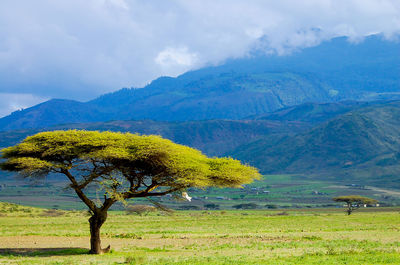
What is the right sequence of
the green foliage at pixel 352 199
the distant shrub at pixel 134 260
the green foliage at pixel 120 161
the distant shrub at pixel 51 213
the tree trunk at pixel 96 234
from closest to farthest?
the distant shrub at pixel 134 260 → the green foliage at pixel 120 161 → the tree trunk at pixel 96 234 → the distant shrub at pixel 51 213 → the green foliage at pixel 352 199

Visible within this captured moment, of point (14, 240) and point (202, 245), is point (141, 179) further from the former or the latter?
point (14, 240)

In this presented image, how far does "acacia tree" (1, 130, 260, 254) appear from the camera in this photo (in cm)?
2755

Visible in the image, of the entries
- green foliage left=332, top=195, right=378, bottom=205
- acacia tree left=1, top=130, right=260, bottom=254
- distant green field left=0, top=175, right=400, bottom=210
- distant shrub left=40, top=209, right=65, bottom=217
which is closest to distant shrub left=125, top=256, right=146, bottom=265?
acacia tree left=1, top=130, right=260, bottom=254

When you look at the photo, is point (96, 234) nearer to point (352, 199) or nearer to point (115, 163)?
point (115, 163)

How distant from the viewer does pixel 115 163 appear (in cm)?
2884

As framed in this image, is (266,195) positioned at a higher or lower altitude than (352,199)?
higher

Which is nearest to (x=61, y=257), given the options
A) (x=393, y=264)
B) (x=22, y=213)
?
(x=393, y=264)

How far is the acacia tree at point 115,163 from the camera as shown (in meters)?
27.5

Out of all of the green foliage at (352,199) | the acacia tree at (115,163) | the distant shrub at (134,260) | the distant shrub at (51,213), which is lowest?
the distant shrub at (134,260)

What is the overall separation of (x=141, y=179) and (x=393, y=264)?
14.3 meters

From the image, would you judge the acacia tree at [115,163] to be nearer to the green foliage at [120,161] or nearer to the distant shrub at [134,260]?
the green foliage at [120,161]

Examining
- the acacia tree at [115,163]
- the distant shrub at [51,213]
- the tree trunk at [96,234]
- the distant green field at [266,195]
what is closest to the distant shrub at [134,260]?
the acacia tree at [115,163]

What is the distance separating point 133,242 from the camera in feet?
114

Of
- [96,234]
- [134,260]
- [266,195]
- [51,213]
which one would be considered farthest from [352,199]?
[266,195]
